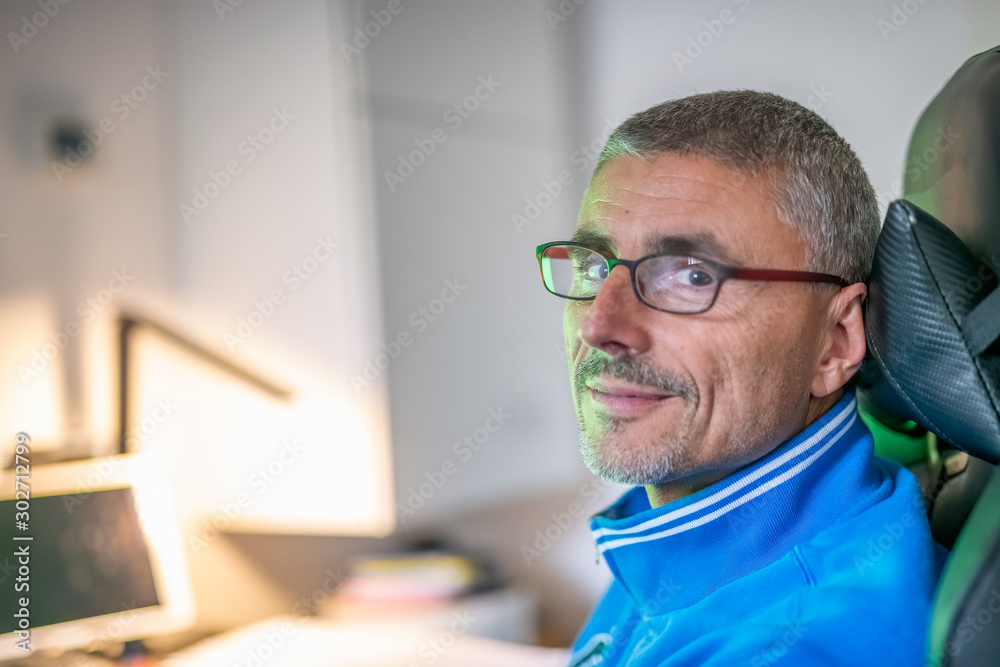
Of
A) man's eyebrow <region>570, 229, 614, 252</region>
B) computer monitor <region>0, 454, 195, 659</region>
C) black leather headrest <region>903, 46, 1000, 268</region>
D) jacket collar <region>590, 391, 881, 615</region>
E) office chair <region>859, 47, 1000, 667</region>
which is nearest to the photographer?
office chair <region>859, 47, 1000, 667</region>

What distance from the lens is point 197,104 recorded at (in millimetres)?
2016

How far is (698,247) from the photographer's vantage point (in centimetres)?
86

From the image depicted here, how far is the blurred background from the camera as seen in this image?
1.79 m

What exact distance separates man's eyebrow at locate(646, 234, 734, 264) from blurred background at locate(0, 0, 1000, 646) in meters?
1.03

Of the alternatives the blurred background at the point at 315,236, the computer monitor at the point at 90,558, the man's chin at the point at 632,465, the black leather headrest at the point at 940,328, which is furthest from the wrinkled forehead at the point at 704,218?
the computer monitor at the point at 90,558

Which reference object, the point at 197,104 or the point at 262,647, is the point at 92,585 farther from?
the point at 197,104

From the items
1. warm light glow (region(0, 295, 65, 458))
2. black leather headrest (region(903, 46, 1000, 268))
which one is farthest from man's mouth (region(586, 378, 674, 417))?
warm light glow (region(0, 295, 65, 458))

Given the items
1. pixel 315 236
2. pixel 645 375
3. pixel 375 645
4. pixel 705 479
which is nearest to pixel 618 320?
pixel 645 375

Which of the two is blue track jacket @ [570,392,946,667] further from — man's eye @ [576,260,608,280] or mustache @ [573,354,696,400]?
man's eye @ [576,260,608,280]

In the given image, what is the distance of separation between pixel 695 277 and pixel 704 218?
64 millimetres

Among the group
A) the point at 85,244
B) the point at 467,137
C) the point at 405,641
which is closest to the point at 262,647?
the point at 405,641

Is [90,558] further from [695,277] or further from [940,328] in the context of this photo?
[940,328]

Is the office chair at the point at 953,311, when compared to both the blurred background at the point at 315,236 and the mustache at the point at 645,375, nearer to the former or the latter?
the mustache at the point at 645,375

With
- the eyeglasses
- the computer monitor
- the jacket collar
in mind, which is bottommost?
the computer monitor
